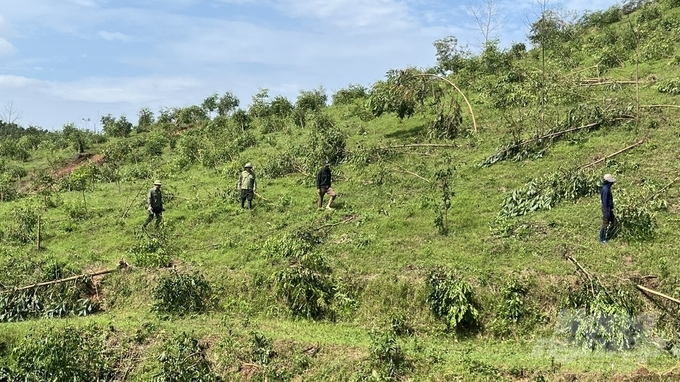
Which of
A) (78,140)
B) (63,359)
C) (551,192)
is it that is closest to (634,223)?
(551,192)

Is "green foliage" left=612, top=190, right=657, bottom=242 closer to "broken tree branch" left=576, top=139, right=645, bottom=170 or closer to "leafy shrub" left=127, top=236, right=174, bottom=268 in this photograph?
"broken tree branch" left=576, top=139, right=645, bottom=170

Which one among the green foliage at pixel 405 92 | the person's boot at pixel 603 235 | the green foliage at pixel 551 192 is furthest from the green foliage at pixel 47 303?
the green foliage at pixel 405 92

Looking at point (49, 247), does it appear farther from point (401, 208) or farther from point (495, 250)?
point (495, 250)

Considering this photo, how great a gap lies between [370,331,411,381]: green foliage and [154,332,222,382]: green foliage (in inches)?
112

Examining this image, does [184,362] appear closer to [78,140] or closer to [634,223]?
[634,223]

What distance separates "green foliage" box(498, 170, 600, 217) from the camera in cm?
1302

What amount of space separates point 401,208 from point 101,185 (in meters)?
14.1

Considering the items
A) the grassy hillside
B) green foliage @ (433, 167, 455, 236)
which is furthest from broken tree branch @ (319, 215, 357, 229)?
green foliage @ (433, 167, 455, 236)

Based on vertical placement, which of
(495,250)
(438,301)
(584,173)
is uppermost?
(584,173)

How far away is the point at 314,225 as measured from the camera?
47.3 feet

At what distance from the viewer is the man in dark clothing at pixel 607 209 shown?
10670 millimetres

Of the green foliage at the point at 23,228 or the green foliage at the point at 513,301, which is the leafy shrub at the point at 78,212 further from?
the green foliage at the point at 513,301

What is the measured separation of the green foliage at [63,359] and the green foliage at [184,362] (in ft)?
3.78

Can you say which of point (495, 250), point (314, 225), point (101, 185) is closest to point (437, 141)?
point (314, 225)
